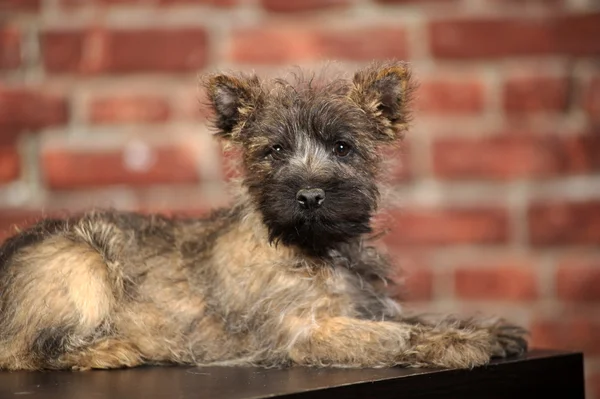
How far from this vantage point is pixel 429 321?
2600 millimetres

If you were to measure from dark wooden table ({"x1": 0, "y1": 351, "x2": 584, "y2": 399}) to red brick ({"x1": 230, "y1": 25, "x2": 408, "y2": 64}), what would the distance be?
152 centimetres

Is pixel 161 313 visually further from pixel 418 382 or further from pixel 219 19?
pixel 219 19

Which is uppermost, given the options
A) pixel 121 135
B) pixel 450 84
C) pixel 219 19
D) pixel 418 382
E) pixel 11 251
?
pixel 219 19

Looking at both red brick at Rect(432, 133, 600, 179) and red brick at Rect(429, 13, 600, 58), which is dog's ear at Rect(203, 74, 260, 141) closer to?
red brick at Rect(432, 133, 600, 179)

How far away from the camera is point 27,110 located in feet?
11.5

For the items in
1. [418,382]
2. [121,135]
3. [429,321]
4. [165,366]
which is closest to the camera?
[418,382]

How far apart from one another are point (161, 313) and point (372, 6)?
164 centimetres

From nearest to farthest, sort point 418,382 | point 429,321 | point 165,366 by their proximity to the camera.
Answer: point 418,382 < point 165,366 < point 429,321

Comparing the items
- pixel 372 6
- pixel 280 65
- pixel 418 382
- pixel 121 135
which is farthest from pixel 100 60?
pixel 418 382

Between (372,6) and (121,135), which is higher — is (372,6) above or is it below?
above

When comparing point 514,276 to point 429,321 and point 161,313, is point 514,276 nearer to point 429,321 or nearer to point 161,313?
point 429,321

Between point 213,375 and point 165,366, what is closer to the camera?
point 213,375

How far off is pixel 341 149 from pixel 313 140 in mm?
89

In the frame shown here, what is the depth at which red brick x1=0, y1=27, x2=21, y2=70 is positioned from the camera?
3.53 m
